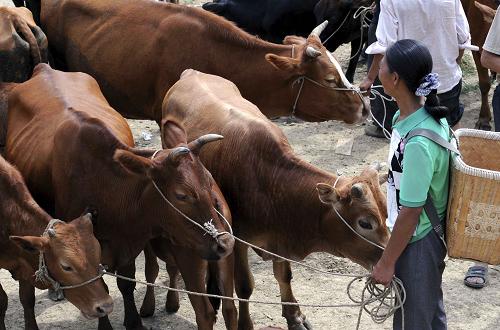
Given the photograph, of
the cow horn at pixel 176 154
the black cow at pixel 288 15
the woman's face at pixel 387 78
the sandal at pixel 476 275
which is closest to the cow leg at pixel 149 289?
the cow horn at pixel 176 154

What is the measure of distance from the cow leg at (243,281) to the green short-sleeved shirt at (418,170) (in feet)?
6.17

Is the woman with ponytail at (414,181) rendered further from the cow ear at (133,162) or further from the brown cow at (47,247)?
the brown cow at (47,247)

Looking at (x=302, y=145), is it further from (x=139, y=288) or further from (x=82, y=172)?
(x=82, y=172)

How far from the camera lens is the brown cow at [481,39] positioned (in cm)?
981

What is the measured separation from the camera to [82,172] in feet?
19.6

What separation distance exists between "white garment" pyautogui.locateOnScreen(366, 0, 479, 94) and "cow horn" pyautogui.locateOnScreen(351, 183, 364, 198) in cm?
174

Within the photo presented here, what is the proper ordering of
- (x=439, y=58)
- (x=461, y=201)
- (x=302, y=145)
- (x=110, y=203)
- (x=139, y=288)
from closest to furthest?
(x=461, y=201) < (x=110, y=203) < (x=439, y=58) < (x=139, y=288) < (x=302, y=145)

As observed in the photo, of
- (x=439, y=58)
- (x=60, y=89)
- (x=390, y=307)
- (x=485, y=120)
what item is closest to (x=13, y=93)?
(x=60, y=89)

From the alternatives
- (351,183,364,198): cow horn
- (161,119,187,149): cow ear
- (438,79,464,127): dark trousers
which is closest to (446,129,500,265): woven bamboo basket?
(351,183,364,198): cow horn

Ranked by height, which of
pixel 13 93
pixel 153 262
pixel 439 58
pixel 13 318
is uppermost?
pixel 439 58

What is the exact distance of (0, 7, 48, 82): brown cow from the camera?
7938mm

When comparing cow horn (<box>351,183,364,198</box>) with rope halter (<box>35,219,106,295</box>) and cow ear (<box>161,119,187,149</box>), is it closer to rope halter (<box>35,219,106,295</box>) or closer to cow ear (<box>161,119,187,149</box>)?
cow ear (<box>161,119,187,149</box>)

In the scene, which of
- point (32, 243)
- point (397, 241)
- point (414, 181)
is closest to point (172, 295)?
point (32, 243)

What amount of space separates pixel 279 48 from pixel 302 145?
6.99ft
